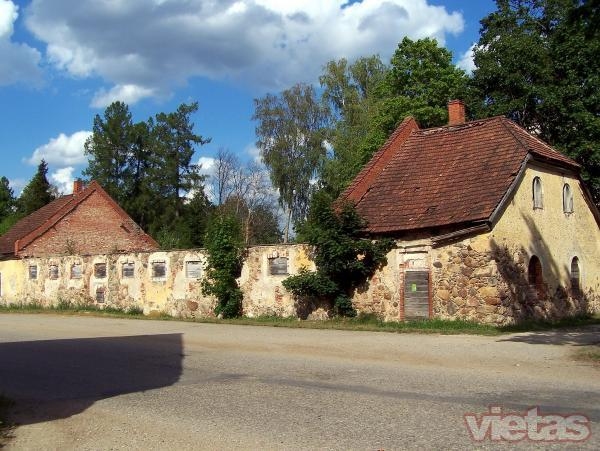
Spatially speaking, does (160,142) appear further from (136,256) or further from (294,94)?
(136,256)

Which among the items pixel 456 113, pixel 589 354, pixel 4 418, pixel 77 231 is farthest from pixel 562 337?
pixel 77 231

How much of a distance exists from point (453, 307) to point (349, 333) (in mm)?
3666

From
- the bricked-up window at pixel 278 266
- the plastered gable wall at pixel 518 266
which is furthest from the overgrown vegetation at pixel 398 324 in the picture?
the bricked-up window at pixel 278 266

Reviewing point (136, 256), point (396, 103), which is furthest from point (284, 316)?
point (396, 103)

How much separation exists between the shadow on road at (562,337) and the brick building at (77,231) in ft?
91.1

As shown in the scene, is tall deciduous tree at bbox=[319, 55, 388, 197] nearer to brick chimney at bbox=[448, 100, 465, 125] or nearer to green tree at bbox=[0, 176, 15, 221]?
brick chimney at bbox=[448, 100, 465, 125]

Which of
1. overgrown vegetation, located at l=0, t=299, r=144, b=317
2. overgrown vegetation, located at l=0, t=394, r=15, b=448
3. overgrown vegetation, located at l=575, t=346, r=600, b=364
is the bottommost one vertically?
overgrown vegetation, located at l=0, t=394, r=15, b=448

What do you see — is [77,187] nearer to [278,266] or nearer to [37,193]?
[37,193]

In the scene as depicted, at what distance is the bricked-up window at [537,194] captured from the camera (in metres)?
21.7

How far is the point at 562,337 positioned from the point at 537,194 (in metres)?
7.59

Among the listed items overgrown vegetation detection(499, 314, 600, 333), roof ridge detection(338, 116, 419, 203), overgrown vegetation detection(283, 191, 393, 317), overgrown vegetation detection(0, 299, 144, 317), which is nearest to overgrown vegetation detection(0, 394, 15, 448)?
overgrown vegetation detection(283, 191, 393, 317)

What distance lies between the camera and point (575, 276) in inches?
918

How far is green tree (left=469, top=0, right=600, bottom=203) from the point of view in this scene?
1148 inches

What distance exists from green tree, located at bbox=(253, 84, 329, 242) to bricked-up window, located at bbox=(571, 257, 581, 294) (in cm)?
2916
